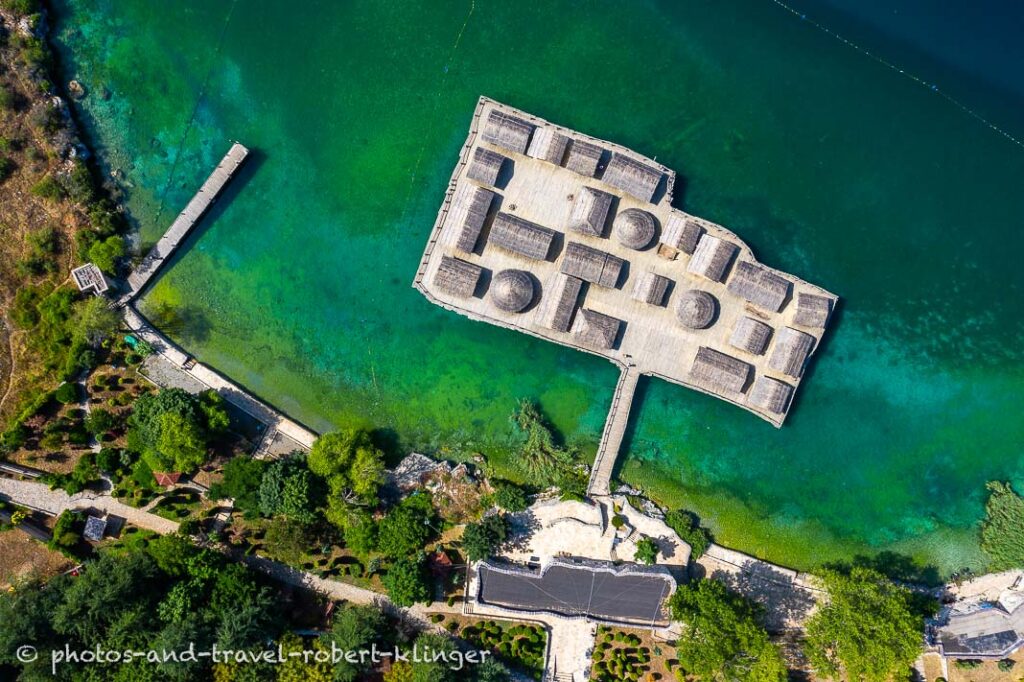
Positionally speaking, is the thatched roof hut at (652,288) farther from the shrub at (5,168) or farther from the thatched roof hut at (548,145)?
the shrub at (5,168)

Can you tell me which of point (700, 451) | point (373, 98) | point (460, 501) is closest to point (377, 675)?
point (460, 501)

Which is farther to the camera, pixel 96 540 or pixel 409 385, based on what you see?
pixel 409 385

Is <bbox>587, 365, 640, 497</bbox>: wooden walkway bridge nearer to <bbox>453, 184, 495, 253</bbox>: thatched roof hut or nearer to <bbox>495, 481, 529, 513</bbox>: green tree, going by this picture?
<bbox>495, 481, 529, 513</bbox>: green tree

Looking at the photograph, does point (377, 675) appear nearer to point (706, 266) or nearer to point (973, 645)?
point (706, 266)

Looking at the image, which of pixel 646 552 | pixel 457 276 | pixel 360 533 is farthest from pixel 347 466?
pixel 646 552

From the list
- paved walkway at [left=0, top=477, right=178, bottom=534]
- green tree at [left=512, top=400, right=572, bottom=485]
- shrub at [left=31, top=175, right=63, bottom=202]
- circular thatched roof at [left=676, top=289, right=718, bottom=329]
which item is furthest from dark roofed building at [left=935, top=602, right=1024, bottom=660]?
shrub at [left=31, top=175, right=63, bottom=202]

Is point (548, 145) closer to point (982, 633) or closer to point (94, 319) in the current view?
point (94, 319)
